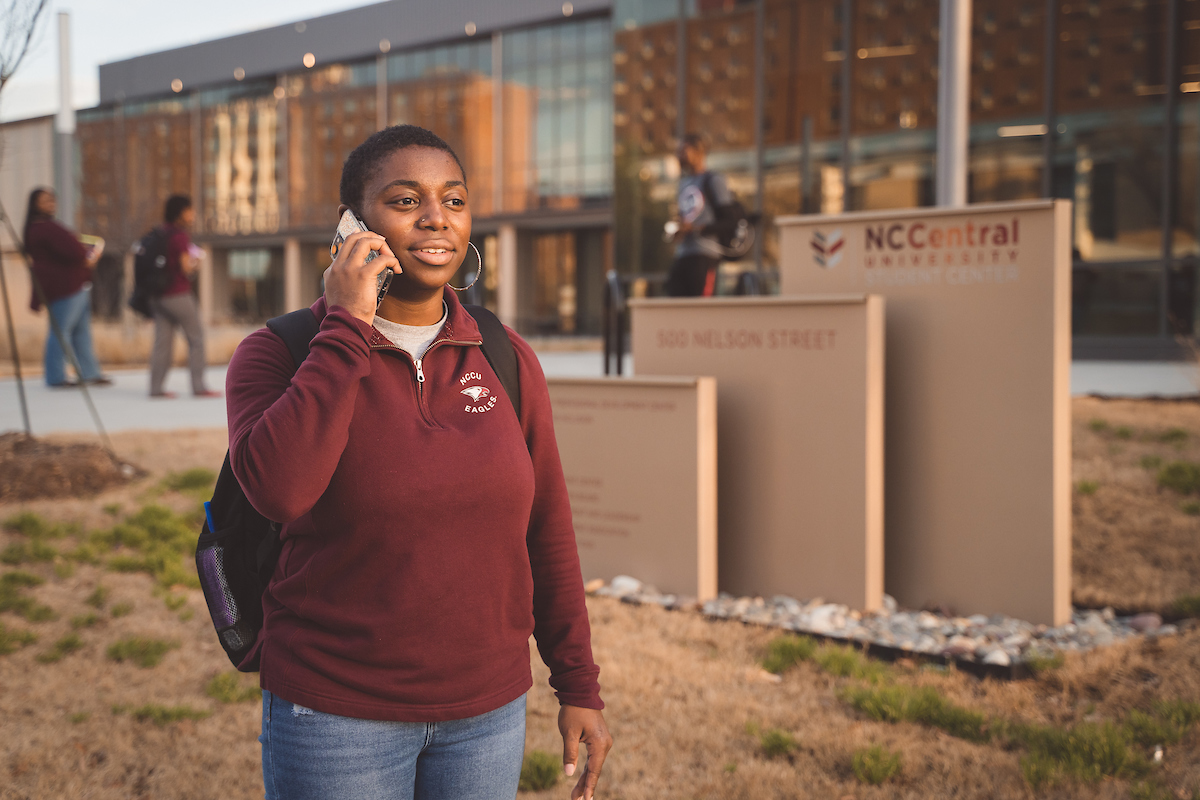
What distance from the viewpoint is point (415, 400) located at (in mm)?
1604

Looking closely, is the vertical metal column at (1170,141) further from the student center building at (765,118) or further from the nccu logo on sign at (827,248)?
the nccu logo on sign at (827,248)

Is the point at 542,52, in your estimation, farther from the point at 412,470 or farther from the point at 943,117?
the point at 412,470

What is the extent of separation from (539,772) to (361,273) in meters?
2.30

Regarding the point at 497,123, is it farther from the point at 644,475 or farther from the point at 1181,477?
the point at 644,475

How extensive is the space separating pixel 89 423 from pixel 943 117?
24.3 feet

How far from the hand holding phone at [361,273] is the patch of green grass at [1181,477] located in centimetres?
631

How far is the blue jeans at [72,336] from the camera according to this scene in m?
10.4

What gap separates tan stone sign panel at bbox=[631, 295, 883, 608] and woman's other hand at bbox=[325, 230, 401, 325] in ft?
11.2

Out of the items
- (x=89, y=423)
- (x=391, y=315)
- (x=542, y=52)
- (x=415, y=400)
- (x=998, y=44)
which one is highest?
(x=542, y=52)

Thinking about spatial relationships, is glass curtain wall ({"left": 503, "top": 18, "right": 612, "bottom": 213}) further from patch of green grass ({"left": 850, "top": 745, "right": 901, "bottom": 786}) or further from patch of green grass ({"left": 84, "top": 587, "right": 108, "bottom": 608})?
patch of green grass ({"left": 850, "top": 745, "right": 901, "bottom": 786})

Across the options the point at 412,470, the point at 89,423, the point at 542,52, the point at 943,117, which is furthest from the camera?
the point at 542,52

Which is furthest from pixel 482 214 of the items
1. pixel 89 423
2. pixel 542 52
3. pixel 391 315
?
pixel 391 315

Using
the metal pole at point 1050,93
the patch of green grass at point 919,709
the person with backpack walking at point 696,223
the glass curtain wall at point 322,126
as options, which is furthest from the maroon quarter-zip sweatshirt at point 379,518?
the glass curtain wall at point 322,126

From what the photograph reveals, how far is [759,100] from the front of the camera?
18.5 meters
